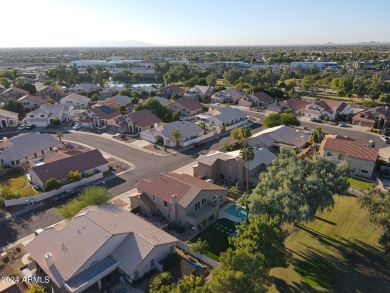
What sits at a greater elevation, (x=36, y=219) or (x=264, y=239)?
(x=264, y=239)

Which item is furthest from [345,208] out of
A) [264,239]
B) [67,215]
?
[67,215]

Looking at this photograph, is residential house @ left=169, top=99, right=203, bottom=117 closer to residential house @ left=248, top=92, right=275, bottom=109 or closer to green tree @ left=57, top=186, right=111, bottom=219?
residential house @ left=248, top=92, right=275, bottom=109

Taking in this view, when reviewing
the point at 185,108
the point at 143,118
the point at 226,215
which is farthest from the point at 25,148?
the point at 185,108

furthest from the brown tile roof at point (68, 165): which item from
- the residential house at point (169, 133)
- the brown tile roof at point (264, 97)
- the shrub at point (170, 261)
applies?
the brown tile roof at point (264, 97)

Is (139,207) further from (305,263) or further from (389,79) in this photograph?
(389,79)

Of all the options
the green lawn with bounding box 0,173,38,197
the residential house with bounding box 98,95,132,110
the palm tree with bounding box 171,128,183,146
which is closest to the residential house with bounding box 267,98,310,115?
the palm tree with bounding box 171,128,183,146

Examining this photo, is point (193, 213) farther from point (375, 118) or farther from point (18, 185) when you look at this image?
point (375, 118)
